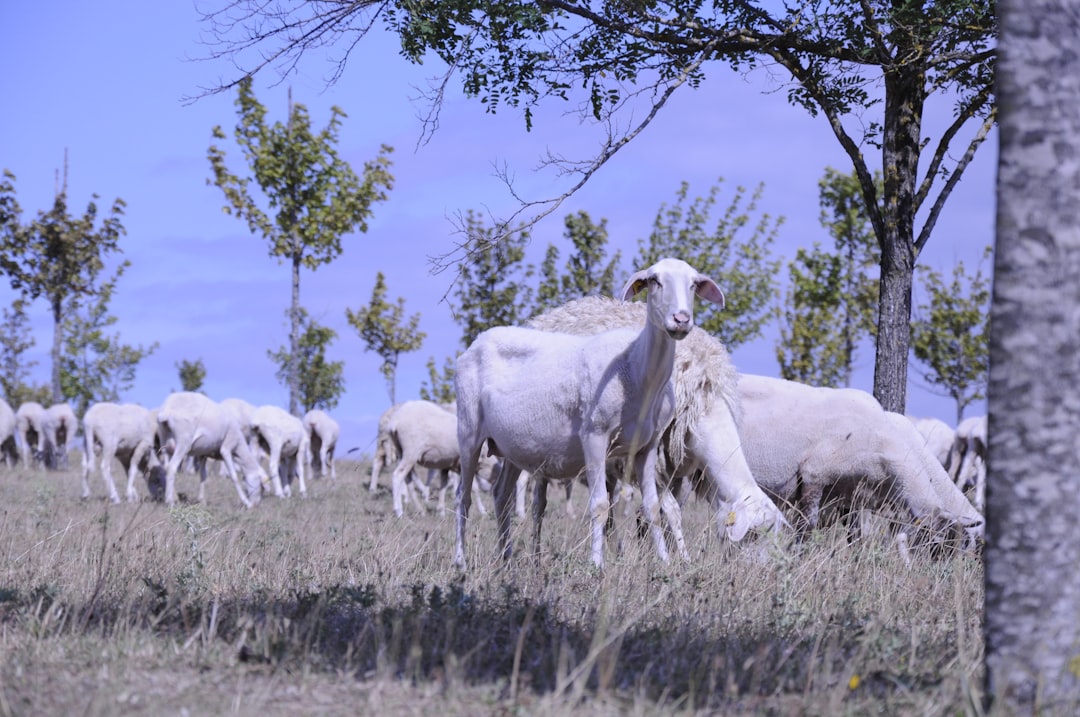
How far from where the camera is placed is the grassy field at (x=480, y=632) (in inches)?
186

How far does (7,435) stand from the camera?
31.0 m

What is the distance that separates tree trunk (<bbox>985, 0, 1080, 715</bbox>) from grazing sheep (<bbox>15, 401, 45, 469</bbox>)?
3098 cm

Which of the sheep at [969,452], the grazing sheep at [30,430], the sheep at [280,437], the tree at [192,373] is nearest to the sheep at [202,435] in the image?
the sheep at [280,437]

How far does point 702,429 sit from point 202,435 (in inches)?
479

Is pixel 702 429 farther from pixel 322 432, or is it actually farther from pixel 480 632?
pixel 322 432

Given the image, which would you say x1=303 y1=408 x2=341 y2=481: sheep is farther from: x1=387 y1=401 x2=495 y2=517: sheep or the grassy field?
the grassy field

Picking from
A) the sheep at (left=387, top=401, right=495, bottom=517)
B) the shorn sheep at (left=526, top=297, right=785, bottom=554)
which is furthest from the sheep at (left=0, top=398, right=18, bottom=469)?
the shorn sheep at (left=526, top=297, right=785, bottom=554)

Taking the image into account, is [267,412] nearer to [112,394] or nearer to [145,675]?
[145,675]

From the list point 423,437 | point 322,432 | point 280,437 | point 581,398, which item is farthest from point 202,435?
point 581,398

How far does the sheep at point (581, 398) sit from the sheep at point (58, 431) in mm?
23513

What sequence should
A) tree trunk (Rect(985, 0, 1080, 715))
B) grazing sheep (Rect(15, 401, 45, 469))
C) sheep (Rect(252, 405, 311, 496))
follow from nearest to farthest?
tree trunk (Rect(985, 0, 1080, 715))
sheep (Rect(252, 405, 311, 496))
grazing sheep (Rect(15, 401, 45, 469))

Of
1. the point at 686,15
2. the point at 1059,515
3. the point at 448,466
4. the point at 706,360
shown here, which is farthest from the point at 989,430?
the point at 448,466

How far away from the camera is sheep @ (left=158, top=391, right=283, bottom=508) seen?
64.8 feet

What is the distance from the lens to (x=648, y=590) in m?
6.89
